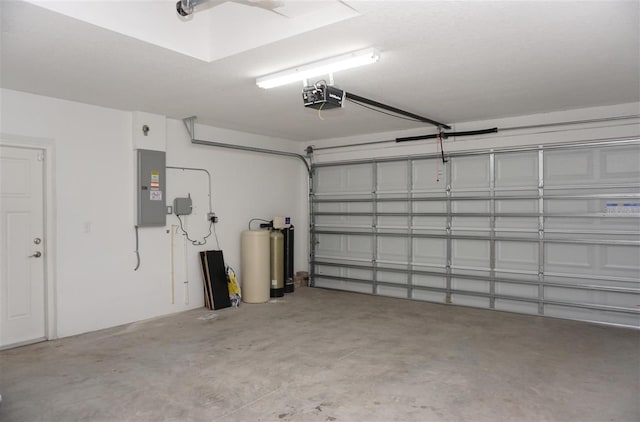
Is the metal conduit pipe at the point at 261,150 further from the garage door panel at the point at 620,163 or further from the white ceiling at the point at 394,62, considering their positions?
the garage door panel at the point at 620,163

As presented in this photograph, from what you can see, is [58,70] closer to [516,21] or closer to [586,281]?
[516,21]

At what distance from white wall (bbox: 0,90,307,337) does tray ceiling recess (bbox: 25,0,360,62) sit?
→ 2215 mm

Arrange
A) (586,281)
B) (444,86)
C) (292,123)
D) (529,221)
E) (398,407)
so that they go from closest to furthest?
(398,407) → (444,86) → (586,281) → (529,221) → (292,123)

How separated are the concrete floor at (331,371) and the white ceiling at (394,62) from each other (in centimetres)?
264

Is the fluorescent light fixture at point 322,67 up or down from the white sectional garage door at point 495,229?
up

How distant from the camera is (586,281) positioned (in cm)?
530

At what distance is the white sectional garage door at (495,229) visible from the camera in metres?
5.12

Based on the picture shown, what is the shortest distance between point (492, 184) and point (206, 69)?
413cm

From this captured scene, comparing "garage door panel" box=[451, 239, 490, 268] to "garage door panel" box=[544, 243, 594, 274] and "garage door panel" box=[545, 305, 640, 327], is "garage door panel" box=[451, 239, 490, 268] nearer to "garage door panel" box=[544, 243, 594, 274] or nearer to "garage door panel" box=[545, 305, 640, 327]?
"garage door panel" box=[544, 243, 594, 274]

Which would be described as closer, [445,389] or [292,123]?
[445,389]

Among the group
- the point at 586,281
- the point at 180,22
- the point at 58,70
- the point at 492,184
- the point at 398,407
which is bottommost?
the point at 398,407

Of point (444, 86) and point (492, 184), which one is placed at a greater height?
point (444, 86)

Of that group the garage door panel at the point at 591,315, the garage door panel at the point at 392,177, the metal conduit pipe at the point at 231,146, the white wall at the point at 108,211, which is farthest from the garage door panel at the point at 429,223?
the white wall at the point at 108,211

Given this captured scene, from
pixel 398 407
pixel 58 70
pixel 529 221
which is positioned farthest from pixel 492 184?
pixel 58 70
